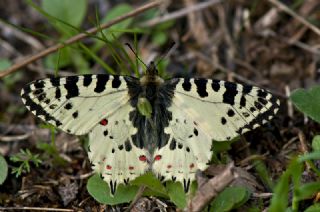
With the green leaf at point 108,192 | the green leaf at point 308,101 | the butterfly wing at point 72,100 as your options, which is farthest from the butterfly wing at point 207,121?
the butterfly wing at point 72,100

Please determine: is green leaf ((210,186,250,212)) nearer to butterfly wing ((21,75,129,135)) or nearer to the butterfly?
the butterfly

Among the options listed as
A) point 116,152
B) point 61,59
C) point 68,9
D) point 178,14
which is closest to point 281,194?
point 116,152

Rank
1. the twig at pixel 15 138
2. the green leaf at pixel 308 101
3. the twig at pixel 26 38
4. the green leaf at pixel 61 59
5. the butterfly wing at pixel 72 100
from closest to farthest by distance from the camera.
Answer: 1. the butterfly wing at pixel 72 100
2. the green leaf at pixel 308 101
3. the twig at pixel 15 138
4. the green leaf at pixel 61 59
5. the twig at pixel 26 38

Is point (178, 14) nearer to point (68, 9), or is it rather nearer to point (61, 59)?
point (68, 9)

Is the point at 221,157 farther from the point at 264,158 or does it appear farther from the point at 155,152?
the point at 155,152

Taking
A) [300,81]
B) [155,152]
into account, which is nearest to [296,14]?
[300,81]

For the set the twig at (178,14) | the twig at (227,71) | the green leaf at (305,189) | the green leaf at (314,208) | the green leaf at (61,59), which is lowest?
the green leaf at (314,208)

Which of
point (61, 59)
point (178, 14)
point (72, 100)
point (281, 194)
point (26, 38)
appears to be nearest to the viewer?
point (281, 194)

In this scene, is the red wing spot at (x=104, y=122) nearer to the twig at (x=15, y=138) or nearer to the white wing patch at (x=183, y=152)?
the white wing patch at (x=183, y=152)
